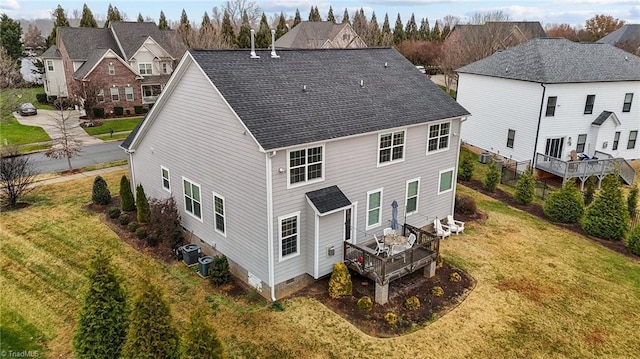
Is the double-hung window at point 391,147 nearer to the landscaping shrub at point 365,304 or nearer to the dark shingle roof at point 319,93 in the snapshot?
the dark shingle roof at point 319,93

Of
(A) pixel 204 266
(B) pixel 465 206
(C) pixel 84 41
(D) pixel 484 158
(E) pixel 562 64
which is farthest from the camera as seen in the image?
(C) pixel 84 41

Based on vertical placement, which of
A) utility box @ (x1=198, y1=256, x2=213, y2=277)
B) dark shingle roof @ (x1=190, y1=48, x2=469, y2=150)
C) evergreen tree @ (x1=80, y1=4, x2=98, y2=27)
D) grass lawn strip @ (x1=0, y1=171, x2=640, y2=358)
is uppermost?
evergreen tree @ (x1=80, y1=4, x2=98, y2=27)

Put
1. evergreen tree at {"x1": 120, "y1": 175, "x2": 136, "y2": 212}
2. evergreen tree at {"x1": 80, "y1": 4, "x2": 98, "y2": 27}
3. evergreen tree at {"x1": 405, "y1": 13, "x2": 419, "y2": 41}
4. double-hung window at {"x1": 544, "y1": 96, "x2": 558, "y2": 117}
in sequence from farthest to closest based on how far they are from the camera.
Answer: evergreen tree at {"x1": 405, "y1": 13, "x2": 419, "y2": 41} < evergreen tree at {"x1": 80, "y1": 4, "x2": 98, "y2": 27} < double-hung window at {"x1": 544, "y1": 96, "x2": 558, "y2": 117} < evergreen tree at {"x1": 120, "y1": 175, "x2": 136, "y2": 212}

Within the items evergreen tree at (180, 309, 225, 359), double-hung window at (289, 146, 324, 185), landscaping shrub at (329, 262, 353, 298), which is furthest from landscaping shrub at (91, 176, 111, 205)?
evergreen tree at (180, 309, 225, 359)

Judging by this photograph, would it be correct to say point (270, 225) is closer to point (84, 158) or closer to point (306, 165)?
point (306, 165)

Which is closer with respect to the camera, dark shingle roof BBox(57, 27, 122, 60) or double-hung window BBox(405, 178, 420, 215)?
double-hung window BBox(405, 178, 420, 215)

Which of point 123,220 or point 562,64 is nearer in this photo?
point 123,220

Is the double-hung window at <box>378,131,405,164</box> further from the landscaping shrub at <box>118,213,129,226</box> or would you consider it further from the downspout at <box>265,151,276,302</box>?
the landscaping shrub at <box>118,213,129,226</box>

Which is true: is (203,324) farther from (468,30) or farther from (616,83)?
(468,30)

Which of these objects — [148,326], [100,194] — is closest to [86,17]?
[100,194]
